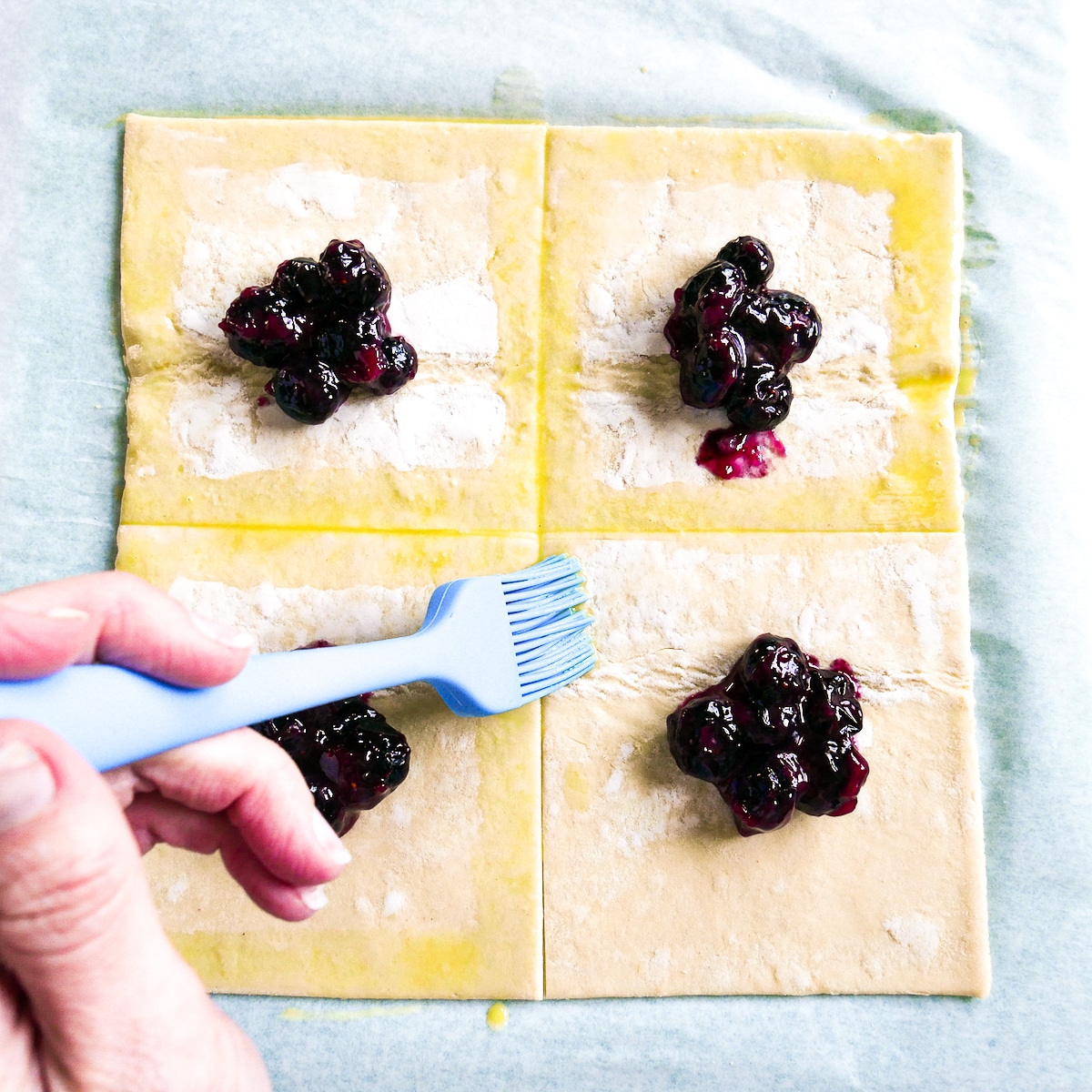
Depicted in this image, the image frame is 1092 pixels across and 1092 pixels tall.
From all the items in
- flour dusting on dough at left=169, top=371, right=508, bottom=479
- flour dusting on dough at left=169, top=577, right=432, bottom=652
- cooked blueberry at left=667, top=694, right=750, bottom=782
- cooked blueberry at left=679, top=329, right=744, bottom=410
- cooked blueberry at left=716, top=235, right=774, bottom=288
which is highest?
cooked blueberry at left=716, top=235, right=774, bottom=288

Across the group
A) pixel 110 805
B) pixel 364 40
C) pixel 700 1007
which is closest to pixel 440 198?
pixel 364 40

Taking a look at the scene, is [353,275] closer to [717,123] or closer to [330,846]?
[717,123]

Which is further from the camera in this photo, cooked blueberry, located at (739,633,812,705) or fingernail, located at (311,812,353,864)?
cooked blueberry, located at (739,633,812,705)

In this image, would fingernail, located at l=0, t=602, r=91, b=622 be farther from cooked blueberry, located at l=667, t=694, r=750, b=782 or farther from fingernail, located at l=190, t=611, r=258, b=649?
cooked blueberry, located at l=667, t=694, r=750, b=782

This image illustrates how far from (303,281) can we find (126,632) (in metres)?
0.74

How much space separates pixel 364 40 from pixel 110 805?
1.51m

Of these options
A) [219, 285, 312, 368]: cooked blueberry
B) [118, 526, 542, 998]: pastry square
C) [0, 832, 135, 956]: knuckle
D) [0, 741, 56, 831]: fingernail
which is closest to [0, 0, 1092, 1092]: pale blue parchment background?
[118, 526, 542, 998]: pastry square

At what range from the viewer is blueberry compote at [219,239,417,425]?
1.50 m

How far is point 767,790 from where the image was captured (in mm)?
1434

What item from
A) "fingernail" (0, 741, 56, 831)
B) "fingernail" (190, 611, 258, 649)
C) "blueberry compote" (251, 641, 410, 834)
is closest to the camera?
"fingernail" (0, 741, 56, 831)

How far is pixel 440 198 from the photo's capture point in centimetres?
163

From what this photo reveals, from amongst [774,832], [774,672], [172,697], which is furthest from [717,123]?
[172,697]

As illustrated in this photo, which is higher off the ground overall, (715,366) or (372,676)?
(715,366)

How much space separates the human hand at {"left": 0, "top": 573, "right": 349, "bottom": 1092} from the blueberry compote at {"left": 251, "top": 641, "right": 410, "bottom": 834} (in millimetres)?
247
